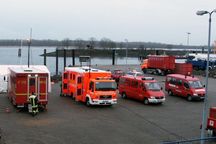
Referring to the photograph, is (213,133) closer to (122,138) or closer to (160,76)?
(122,138)

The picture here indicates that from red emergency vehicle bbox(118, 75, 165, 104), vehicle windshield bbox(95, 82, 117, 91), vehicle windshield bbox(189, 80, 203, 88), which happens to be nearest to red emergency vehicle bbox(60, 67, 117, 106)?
vehicle windshield bbox(95, 82, 117, 91)

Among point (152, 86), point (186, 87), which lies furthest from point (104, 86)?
point (186, 87)

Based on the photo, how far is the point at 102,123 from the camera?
27.5m

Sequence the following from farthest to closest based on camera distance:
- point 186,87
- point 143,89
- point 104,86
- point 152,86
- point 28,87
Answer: point 186,87 < point 152,86 < point 143,89 < point 104,86 < point 28,87

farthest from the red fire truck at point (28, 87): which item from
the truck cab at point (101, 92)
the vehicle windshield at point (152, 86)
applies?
the vehicle windshield at point (152, 86)

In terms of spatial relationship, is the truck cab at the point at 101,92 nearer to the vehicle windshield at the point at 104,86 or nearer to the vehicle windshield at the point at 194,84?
the vehicle windshield at the point at 104,86

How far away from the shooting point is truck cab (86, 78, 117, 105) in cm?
3312

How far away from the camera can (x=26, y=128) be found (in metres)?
25.3

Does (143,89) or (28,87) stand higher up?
(28,87)

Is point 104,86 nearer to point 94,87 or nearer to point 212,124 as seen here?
point 94,87

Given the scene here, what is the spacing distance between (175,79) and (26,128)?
19309 mm

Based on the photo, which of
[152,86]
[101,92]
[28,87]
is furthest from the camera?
[152,86]

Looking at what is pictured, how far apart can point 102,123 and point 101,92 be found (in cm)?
598

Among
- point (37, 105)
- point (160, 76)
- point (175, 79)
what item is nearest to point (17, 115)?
point (37, 105)
